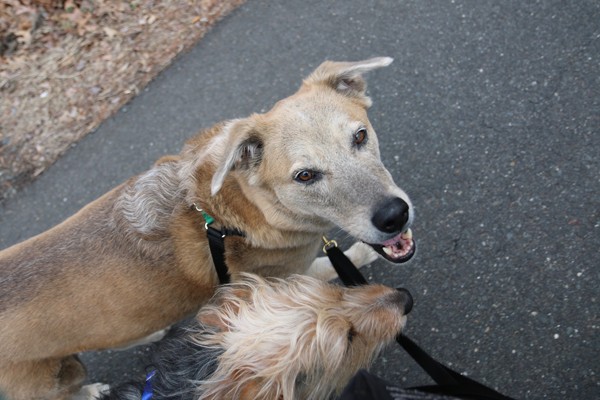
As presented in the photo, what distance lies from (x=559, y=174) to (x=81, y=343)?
3.56 m

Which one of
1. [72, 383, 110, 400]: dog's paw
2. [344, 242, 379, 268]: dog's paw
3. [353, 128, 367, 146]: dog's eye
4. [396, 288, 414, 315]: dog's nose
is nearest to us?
[396, 288, 414, 315]: dog's nose

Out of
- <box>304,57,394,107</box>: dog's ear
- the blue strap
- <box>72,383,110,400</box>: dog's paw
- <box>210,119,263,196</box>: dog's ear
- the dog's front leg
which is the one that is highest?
<box>304,57,394,107</box>: dog's ear

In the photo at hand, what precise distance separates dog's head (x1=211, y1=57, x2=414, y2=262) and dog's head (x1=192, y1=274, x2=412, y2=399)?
0.42m

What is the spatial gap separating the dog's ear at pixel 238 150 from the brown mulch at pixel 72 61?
2.93 meters

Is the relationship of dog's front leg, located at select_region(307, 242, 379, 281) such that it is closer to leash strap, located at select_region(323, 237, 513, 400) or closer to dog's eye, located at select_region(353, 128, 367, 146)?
dog's eye, located at select_region(353, 128, 367, 146)

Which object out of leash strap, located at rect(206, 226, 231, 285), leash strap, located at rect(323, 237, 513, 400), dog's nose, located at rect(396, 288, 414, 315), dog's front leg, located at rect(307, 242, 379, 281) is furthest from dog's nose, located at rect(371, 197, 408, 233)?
dog's front leg, located at rect(307, 242, 379, 281)

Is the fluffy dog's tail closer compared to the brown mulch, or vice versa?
the fluffy dog's tail

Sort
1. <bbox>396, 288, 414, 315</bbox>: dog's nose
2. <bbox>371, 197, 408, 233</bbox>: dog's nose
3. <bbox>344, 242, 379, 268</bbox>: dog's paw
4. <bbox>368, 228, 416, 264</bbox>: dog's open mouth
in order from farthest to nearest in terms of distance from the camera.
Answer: <bbox>344, 242, 379, 268</bbox>: dog's paw → <bbox>368, 228, 416, 264</bbox>: dog's open mouth → <bbox>371, 197, 408, 233</bbox>: dog's nose → <bbox>396, 288, 414, 315</bbox>: dog's nose

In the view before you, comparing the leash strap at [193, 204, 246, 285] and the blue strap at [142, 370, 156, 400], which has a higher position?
the leash strap at [193, 204, 246, 285]

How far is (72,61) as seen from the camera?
5750 mm

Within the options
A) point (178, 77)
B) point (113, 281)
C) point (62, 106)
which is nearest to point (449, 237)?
point (113, 281)

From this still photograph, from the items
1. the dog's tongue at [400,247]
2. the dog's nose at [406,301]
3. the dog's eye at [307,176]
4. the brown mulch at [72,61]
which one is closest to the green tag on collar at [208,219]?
the dog's eye at [307,176]

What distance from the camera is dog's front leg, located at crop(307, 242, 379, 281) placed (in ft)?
12.7

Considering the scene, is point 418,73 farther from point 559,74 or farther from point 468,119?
point 559,74
